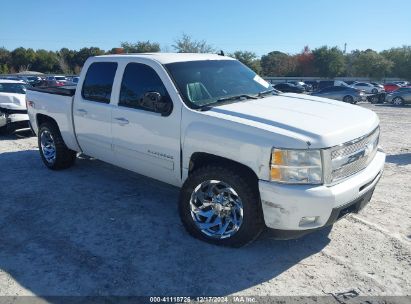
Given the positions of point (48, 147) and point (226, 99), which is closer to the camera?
point (226, 99)

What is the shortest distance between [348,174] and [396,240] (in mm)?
1062

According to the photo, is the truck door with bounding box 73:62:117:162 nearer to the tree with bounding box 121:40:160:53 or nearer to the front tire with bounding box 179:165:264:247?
the front tire with bounding box 179:165:264:247

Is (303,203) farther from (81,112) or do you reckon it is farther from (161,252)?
(81,112)

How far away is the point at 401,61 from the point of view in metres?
75.0

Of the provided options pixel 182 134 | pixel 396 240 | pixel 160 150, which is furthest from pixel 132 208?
pixel 396 240

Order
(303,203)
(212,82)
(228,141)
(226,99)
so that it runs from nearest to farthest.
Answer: (303,203) → (228,141) → (226,99) → (212,82)

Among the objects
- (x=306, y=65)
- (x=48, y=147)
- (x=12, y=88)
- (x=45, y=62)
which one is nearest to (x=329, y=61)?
(x=306, y=65)

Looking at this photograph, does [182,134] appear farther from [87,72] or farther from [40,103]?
[40,103]

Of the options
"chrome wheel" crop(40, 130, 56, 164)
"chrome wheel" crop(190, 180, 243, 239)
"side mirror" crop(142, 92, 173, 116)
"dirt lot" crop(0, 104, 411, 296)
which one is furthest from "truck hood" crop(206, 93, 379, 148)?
"chrome wheel" crop(40, 130, 56, 164)

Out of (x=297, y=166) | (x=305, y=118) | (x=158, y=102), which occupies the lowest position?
(x=297, y=166)

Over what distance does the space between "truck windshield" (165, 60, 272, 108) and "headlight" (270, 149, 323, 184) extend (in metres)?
1.19

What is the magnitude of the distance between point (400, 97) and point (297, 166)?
88.2 ft

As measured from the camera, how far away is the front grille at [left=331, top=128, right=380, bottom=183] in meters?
3.48

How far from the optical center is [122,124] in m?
4.82
